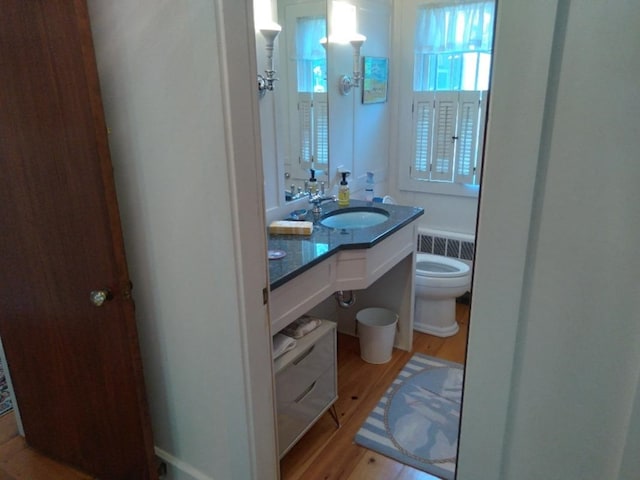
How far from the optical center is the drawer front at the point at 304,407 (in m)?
1.73

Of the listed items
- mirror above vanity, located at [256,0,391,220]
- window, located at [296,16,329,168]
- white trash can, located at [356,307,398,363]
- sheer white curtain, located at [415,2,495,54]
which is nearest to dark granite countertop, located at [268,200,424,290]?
mirror above vanity, located at [256,0,391,220]

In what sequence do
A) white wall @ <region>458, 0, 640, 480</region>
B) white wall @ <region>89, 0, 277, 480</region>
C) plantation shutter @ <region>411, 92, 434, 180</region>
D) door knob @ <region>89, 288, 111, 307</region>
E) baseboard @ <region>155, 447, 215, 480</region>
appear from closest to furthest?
white wall @ <region>458, 0, 640, 480</region> → white wall @ <region>89, 0, 277, 480</region> → door knob @ <region>89, 288, 111, 307</region> → baseboard @ <region>155, 447, 215, 480</region> → plantation shutter @ <region>411, 92, 434, 180</region>

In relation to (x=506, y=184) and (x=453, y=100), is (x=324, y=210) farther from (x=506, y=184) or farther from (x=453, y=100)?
(x=506, y=184)

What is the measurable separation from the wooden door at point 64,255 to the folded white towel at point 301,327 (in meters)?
0.59

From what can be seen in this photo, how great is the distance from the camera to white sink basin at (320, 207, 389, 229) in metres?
2.44

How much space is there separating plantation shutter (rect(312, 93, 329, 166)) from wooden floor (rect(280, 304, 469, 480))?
1190mm

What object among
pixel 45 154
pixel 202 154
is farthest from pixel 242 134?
pixel 45 154

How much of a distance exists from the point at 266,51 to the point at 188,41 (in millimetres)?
1015

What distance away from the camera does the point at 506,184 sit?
0.79 m

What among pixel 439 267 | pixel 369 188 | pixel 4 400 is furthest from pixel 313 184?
pixel 4 400

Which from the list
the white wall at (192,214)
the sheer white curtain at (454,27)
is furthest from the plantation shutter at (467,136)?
the white wall at (192,214)

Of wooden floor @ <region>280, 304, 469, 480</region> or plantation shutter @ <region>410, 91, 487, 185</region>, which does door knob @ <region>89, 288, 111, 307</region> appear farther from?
plantation shutter @ <region>410, 91, 487, 185</region>

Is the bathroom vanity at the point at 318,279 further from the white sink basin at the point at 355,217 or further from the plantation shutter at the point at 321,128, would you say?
the plantation shutter at the point at 321,128

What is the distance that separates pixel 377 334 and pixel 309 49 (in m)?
1.63
